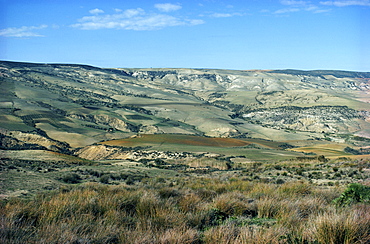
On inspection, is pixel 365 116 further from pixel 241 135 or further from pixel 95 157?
pixel 95 157

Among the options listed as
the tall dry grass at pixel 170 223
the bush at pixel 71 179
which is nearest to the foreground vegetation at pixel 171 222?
the tall dry grass at pixel 170 223

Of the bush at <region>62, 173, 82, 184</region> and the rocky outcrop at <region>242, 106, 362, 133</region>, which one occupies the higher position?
the bush at <region>62, 173, 82, 184</region>

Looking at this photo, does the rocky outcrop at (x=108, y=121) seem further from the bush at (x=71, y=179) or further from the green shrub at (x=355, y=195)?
the green shrub at (x=355, y=195)

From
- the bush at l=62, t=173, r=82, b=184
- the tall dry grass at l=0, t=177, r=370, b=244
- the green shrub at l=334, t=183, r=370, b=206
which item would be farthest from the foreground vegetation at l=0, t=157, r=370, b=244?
the bush at l=62, t=173, r=82, b=184

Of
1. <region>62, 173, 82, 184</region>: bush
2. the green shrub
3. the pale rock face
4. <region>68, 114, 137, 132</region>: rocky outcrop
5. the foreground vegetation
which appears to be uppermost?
the foreground vegetation

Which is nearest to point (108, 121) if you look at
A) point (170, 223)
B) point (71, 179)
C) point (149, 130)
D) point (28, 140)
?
point (149, 130)

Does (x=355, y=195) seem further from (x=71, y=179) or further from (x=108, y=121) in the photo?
(x=108, y=121)

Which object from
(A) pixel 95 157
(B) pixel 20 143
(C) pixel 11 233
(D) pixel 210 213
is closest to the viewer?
(C) pixel 11 233

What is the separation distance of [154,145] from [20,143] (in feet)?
88.7

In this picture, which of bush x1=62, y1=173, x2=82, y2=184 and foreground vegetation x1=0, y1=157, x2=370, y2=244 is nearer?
foreground vegetation x1=0, y1=157, x2=370, y2=244

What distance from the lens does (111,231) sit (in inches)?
252

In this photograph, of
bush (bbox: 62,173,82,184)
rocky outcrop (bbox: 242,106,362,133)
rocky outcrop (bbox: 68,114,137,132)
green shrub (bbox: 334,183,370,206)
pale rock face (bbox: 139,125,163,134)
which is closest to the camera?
green shrub (bbox: 334,183,370,206)

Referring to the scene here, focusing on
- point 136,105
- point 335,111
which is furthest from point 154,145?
point 335,111

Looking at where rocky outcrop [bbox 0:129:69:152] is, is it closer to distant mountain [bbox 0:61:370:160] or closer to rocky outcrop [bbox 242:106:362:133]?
distant mountain [bbox 0:61:370:160]
